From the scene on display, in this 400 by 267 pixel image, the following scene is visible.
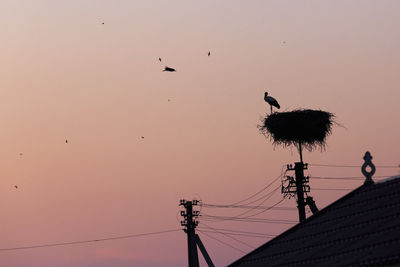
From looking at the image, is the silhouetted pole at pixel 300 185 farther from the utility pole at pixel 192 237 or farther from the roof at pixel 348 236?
the roof at pixel 348 236

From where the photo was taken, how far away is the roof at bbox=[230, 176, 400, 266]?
27094 millimetres

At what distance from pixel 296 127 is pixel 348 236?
38.9 m

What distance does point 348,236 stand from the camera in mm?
29203

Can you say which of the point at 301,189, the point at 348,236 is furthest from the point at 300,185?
the point at 348,236

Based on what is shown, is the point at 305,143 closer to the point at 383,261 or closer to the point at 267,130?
the point at 267,130

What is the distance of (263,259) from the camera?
32094 mm

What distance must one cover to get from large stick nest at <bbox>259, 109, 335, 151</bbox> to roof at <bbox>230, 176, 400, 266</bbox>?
113 feet

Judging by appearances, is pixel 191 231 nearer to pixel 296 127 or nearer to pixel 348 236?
pixel 296 127

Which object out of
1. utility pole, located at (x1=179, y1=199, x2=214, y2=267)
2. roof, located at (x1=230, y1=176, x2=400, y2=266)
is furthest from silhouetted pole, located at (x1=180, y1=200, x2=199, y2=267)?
roof, located at (x1=230, y1=176, x2=400, y2=266)

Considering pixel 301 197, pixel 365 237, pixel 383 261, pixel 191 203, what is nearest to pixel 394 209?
pixel 365 237

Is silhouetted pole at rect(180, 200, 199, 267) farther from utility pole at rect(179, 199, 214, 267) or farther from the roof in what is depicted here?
the roof

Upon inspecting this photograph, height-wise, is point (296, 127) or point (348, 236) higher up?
point (296, 127)

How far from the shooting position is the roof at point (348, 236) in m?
27.1

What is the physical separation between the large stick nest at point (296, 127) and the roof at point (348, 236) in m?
34.5
